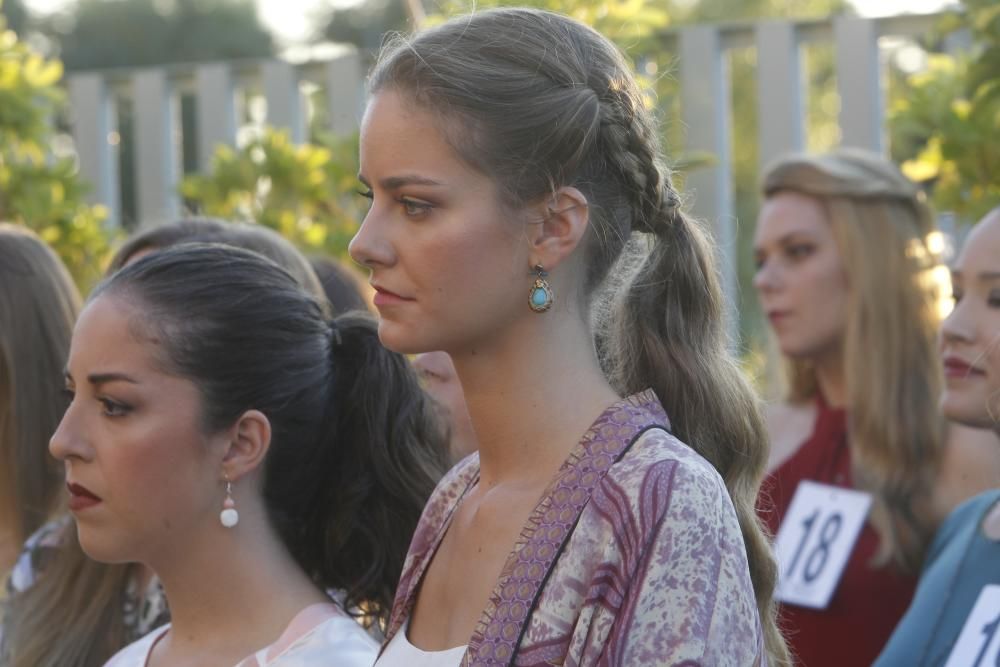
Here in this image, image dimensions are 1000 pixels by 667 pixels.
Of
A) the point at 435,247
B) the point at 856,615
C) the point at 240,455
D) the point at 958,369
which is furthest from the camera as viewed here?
the point at 856,615

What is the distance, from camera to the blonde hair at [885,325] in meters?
3.84

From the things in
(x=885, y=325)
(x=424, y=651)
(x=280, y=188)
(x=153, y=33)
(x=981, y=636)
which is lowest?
(x=981, y=636)

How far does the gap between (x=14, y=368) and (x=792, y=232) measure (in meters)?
2.17

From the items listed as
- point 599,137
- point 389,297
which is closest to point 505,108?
point 599,137

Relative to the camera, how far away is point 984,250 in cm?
306

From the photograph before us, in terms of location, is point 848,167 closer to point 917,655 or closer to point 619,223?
point 917,655

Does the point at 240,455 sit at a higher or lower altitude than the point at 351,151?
lower

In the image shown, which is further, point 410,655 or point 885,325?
point 885,325

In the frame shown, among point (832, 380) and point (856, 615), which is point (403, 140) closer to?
point (856, 615)

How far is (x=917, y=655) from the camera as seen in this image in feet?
9.35

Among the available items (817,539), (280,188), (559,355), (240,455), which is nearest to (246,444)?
(240,455)

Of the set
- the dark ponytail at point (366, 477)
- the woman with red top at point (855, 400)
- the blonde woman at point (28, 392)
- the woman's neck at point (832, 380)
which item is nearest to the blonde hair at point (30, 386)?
the blonde woman at point (28, 392)

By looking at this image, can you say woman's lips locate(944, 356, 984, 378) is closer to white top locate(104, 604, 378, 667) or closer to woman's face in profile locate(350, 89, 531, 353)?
white top locate(104, 604, 378, 667)

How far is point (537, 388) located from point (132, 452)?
786mm
